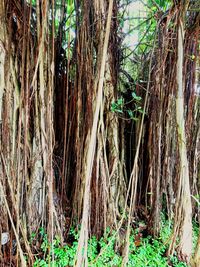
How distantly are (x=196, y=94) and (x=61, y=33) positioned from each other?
1.09 m

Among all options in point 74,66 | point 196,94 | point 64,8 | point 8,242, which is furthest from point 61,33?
point 8,242

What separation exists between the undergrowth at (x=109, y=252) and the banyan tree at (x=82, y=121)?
53mm

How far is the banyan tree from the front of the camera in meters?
1.11

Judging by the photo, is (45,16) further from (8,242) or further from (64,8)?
(8,242)

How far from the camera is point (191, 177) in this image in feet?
5.12

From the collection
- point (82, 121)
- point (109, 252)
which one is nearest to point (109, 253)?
point (109, 252)

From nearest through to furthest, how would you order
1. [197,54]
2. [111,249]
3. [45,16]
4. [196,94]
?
[45,16] → [111,249] → [197,54] → [196,94]

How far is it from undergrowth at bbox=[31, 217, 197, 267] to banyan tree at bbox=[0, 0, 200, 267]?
5cm

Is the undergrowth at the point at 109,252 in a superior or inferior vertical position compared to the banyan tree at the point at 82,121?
inferior

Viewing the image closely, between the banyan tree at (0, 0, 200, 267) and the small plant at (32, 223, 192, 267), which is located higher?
the banyan tree at (0, 0, 200, 267)

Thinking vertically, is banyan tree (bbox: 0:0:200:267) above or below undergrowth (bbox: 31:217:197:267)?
above

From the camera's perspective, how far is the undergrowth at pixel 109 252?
1.17 m

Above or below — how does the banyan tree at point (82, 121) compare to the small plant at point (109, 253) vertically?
above

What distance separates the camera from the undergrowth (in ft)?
3.84
